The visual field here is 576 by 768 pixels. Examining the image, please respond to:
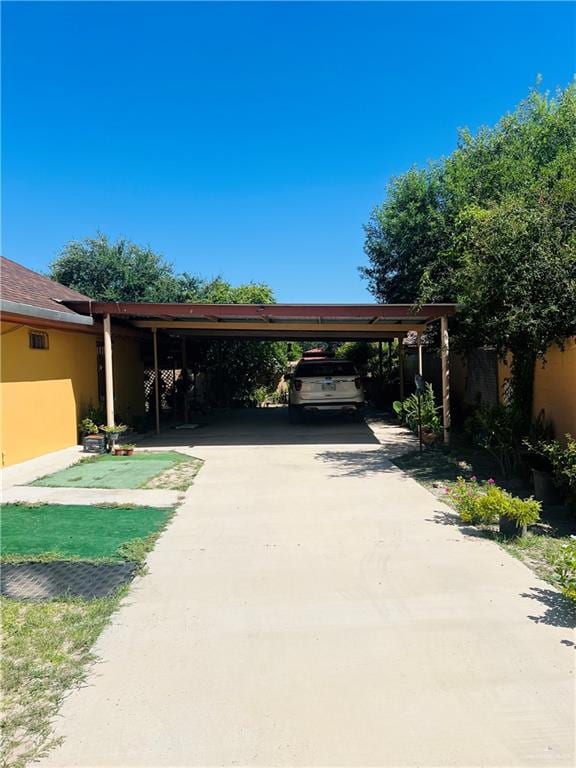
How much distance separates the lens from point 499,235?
726 cm

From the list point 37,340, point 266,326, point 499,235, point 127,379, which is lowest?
point 127,379

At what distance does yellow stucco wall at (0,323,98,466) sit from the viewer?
27.7 feet

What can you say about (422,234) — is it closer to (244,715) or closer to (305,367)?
(305,367)

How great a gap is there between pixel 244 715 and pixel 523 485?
5.59m

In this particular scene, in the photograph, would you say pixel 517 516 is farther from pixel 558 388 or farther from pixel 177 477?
pixel 177 477

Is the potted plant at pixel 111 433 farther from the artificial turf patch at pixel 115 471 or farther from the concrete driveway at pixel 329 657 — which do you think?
the concrete driveway at pixel 329 657

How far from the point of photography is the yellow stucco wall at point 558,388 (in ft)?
22.9

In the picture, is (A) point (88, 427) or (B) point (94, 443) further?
(A) point (88, 427)

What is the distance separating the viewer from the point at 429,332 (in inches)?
539

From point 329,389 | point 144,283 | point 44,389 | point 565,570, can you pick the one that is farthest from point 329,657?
point 144,283

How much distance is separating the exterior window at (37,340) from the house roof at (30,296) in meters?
0.57

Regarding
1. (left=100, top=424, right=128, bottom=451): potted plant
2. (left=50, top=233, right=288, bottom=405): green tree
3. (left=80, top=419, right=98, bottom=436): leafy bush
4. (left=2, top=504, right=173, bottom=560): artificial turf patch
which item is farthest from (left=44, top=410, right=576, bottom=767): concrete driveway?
(left=50, top=233, right=288, bottom=405): green tree

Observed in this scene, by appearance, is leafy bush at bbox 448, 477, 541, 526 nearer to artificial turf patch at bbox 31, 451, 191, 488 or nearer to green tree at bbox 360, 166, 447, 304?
artificial turf patch at bbox 31, 451, 191, 488

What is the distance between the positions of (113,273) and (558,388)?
22.0m
